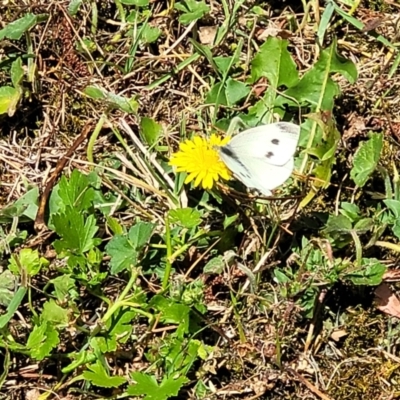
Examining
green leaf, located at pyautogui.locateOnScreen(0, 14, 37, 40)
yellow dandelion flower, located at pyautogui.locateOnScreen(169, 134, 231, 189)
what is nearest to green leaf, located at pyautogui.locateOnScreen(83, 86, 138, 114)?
yellow dandelion flower, located at pyautogui.locateOnScreen(169, 134, 231, 189)

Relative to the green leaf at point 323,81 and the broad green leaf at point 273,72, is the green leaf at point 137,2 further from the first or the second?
the green leaf at point 323,81

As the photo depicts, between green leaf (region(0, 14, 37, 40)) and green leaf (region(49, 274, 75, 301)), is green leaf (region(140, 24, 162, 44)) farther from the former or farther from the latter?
green leaf (region(49, 274, 75, 301))

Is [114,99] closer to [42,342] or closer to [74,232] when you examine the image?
[74,232]

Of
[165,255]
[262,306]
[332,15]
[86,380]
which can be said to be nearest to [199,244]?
[165,255]

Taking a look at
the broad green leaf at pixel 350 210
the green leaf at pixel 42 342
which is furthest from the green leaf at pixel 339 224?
the green leaf at pixel 42 342

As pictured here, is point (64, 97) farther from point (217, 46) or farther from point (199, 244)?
point (199, 244)
